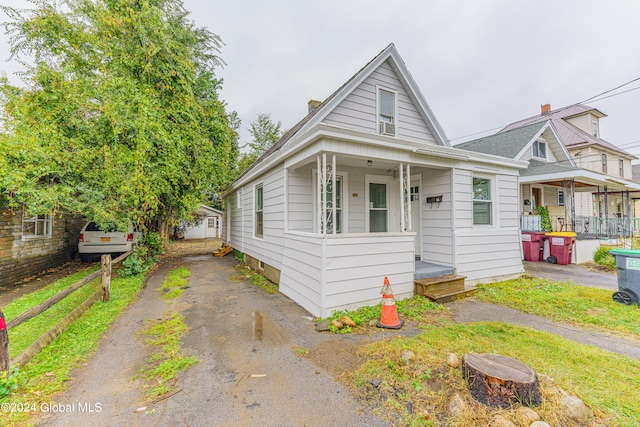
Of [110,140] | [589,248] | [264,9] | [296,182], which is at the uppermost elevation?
[264,9]

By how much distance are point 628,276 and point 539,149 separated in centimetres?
1005

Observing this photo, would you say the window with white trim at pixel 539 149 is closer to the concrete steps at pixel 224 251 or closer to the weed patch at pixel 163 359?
the concrete steps at pixel 224 251

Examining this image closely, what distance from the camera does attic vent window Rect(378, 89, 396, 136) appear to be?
775 centimetres

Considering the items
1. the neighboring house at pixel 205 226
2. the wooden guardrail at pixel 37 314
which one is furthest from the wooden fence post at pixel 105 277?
the neighboring house at pixel 205 226

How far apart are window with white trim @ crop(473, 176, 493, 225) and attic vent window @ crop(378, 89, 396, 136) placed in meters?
2.81

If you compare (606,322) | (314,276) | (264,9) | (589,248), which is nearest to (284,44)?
(264,9)

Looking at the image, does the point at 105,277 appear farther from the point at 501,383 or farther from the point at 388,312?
the point at 501,383

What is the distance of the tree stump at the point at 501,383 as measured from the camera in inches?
80.0

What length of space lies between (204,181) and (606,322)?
10.7 meters

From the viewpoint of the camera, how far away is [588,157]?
53.2 feet

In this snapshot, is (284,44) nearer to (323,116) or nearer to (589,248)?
(323,116)

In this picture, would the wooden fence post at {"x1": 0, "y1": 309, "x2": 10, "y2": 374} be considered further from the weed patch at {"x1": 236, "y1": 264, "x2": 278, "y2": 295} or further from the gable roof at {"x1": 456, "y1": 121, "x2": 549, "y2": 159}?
the gable roof at {"x1": 456, "y1": 121, "x2": 549, "y2": 159}

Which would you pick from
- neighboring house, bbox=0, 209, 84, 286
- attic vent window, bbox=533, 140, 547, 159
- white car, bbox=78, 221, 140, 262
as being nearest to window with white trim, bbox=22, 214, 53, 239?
neighboring house, bbox=0, 209, 84, 286

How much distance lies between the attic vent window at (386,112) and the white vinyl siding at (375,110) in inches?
5.0
